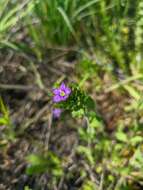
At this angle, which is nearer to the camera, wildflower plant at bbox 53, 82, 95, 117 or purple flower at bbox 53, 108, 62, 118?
wildflower plant at bbox 53, 82, 95, 117

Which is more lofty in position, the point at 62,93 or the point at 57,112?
the point at 62,93

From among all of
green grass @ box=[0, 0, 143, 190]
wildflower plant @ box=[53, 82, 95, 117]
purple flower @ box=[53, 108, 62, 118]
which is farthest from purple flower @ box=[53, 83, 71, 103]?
purple flower @ box=[53, 108, 62, 118]

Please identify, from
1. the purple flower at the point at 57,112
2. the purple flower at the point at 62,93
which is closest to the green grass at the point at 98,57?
the purple flower at the point at 57,112

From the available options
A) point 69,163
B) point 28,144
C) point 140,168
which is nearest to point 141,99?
point 140,168

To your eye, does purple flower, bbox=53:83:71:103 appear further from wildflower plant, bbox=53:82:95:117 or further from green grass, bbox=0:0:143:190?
green grass, bbox=0:0:143:190

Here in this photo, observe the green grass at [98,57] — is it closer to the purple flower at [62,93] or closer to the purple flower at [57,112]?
the purple flower at [57,112]

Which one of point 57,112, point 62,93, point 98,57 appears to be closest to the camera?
point 62,93

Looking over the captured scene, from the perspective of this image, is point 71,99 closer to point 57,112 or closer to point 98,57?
point 57,112

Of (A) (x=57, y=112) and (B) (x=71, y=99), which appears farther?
(A) (x=57, y=112)

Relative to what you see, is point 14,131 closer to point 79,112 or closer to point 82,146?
point 82,146

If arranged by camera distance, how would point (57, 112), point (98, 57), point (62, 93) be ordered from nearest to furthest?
point (62, 93)
point (57, 112)
point (98, 57)

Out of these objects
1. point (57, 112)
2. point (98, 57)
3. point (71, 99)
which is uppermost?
point (71, 99)

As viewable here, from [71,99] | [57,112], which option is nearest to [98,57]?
[57,112]
